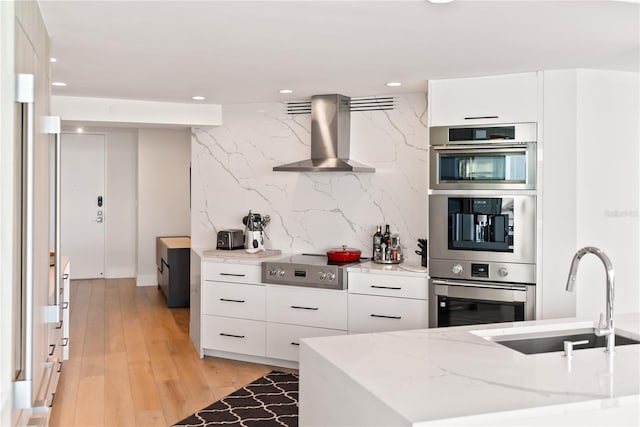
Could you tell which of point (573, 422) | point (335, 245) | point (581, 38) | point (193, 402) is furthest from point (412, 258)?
point (573, 422)

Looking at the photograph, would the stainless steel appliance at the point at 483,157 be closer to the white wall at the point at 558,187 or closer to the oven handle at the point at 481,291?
the white wall at the point at 558,187

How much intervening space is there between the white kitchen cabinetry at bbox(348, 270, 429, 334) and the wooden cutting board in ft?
3.12

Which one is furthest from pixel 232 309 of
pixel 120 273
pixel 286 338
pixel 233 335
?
pixel 120 273

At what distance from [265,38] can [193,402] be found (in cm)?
247

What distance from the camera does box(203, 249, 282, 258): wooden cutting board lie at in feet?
17.6

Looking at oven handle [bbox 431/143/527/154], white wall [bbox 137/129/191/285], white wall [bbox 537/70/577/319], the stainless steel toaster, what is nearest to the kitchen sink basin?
white wall [bbox 537/70/577/319]

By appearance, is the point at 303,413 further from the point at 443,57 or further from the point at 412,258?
the point at 412,258

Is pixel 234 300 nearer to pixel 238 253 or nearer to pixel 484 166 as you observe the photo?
pixel 238 253

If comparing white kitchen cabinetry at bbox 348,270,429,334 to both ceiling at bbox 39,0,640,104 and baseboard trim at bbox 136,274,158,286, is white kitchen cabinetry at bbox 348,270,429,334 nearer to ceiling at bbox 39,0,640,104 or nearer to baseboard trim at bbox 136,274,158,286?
ceiling at bbox 39,0,640,104

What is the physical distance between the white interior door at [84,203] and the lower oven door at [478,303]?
6.23m

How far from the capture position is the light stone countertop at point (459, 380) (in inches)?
74.6

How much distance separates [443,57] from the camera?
150 inches

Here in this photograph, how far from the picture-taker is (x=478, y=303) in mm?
4410

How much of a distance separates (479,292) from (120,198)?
6.42 meters
